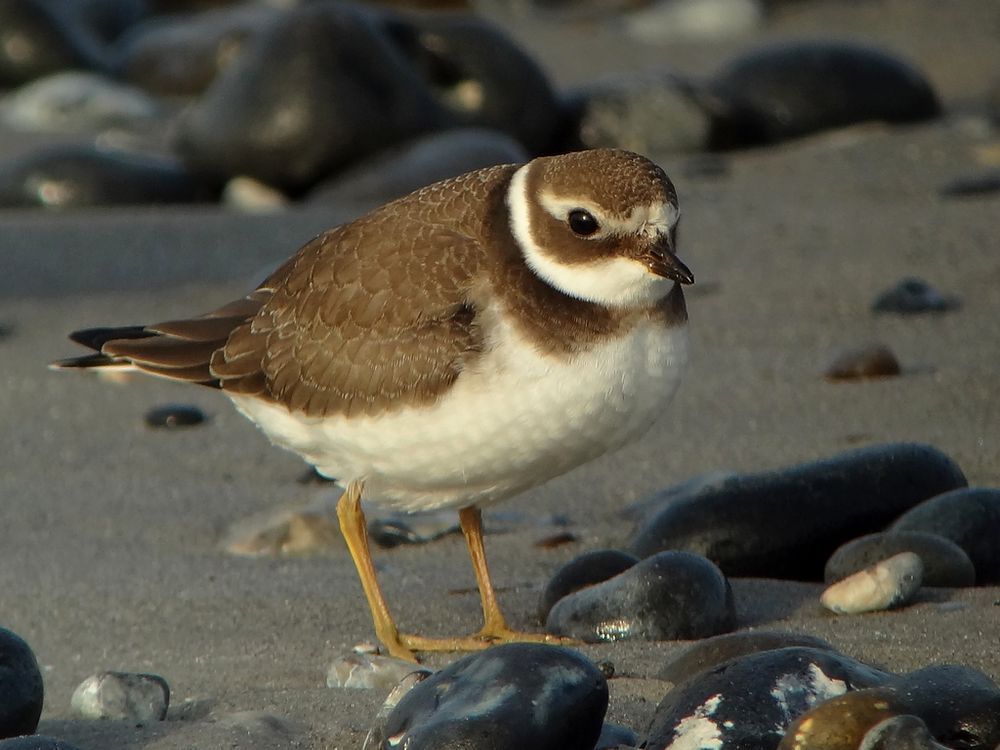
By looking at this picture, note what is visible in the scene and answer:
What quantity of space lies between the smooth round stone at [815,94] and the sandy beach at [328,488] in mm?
182

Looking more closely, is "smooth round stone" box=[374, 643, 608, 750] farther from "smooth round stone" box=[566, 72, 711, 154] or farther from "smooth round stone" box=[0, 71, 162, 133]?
"smooth round stone" box=[0, 71, 162, 133]

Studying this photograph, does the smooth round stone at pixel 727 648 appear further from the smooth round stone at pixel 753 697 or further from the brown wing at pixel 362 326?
the brown wing at pixel 362 326

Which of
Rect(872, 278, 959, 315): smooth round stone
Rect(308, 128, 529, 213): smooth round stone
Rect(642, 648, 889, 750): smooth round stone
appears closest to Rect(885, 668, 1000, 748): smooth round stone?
Rect(642, 648, 889, 750): smooth round stone

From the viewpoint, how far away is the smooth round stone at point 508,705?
2.96 metres

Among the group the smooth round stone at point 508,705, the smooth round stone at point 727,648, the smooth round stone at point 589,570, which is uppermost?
the smooth round stone at point 508,705

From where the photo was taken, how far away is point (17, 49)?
11.5 metres

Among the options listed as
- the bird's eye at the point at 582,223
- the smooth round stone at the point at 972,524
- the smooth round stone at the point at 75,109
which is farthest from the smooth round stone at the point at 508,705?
the smooth round stone at the point at 75,109

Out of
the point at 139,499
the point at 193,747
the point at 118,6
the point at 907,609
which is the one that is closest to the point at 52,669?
the point at 193,747

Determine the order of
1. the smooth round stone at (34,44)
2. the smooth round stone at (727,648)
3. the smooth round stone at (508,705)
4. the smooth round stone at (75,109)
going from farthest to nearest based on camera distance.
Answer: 1. the smooth round stone at (34,44)
2. the smooth round stone at (75,109)
3. the smooth round stone at (727,648)
4. the smooth round stone at (508,705)

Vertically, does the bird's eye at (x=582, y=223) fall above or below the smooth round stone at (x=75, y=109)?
above

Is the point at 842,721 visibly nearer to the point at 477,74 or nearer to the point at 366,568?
the point at 366,568

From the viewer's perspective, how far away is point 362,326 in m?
4.21

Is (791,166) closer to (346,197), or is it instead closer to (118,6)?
(346,197)

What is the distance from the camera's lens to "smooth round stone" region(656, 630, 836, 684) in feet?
11.3
